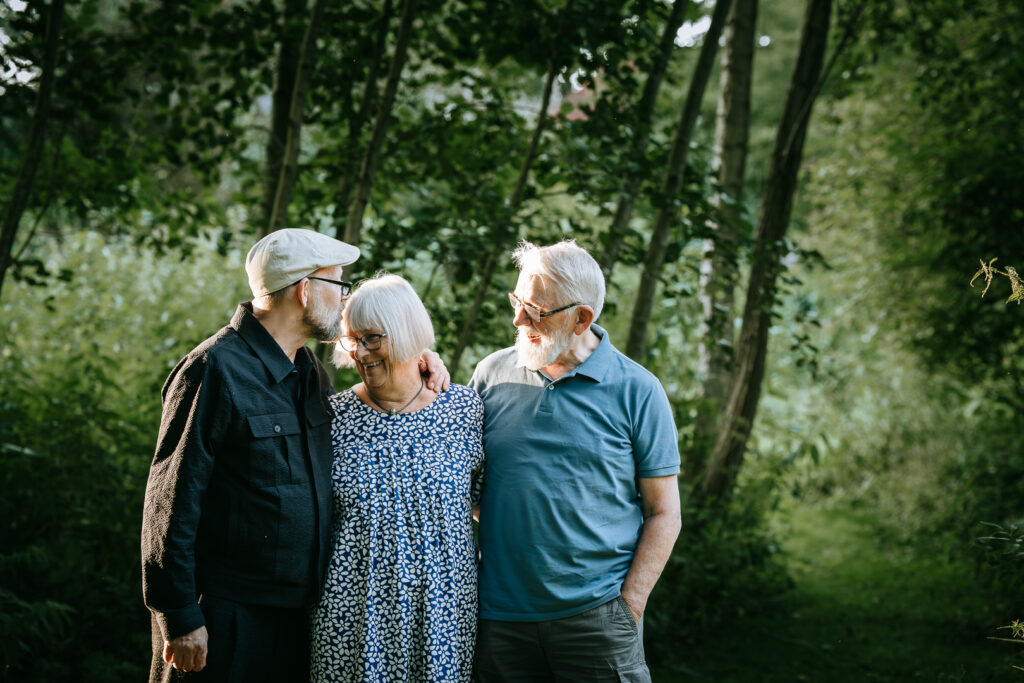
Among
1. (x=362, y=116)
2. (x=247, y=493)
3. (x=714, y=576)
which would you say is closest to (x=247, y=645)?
(x=247, y=493)

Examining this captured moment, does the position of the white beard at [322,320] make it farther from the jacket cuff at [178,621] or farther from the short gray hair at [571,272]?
the jacket cuff at [178,621]

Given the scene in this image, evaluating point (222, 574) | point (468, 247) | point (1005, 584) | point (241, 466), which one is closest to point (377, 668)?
point (222, 574)

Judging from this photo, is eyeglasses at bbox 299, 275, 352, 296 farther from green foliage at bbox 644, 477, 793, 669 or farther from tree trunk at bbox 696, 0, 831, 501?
tree trunk at bbox 696, 0, 831, 501

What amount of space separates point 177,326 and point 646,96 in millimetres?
3435

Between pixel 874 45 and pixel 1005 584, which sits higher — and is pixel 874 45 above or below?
above

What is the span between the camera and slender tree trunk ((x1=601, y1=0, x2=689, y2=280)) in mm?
4035

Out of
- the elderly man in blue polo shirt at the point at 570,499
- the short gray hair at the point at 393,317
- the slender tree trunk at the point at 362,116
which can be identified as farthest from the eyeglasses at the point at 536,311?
the slender tree trunk at the point at 362,116

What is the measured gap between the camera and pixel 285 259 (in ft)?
7.60

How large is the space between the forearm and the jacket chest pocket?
1024 millimetres

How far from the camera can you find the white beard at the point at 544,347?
254 cm

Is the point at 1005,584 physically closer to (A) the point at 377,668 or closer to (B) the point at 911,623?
(A) the point at 377,668

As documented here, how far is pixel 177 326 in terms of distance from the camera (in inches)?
220

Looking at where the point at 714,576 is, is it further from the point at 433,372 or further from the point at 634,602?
the point at 433,372

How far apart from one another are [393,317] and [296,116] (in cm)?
169
